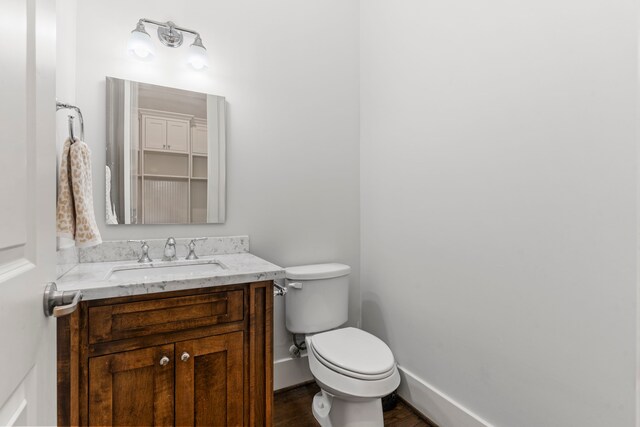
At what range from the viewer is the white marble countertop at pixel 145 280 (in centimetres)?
104

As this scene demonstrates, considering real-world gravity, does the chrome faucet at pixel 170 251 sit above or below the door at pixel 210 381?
above

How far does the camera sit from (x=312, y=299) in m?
1.76

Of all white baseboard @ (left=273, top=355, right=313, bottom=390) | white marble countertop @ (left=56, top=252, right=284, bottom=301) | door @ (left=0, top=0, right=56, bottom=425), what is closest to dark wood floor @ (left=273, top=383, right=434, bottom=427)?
white baseboard @ (left=273, top=355, right=313, bottom=390)

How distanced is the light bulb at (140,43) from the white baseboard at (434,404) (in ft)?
6.97

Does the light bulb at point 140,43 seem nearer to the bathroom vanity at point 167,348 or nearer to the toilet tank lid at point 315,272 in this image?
the bathroom vanity at point 167,348

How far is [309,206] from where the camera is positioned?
2.02 meters

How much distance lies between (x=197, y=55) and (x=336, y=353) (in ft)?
5.18

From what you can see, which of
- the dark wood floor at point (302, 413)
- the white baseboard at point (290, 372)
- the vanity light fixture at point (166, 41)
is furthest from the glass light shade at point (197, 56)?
the dark wood floor at point (302, 413)

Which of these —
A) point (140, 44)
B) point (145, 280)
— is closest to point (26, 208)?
point (145, 280)

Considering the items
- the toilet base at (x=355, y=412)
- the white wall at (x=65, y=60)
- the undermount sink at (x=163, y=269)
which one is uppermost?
the white wall at (x=65, y=60)

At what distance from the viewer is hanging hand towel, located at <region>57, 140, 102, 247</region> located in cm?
108

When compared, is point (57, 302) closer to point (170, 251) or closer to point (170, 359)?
point (170, 359)

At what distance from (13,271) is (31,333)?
126 millimetres

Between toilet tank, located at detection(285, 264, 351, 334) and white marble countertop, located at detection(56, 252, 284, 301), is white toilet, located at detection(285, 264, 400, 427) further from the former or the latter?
white marble countertop, located at detection(56, 252, 284, 301)
